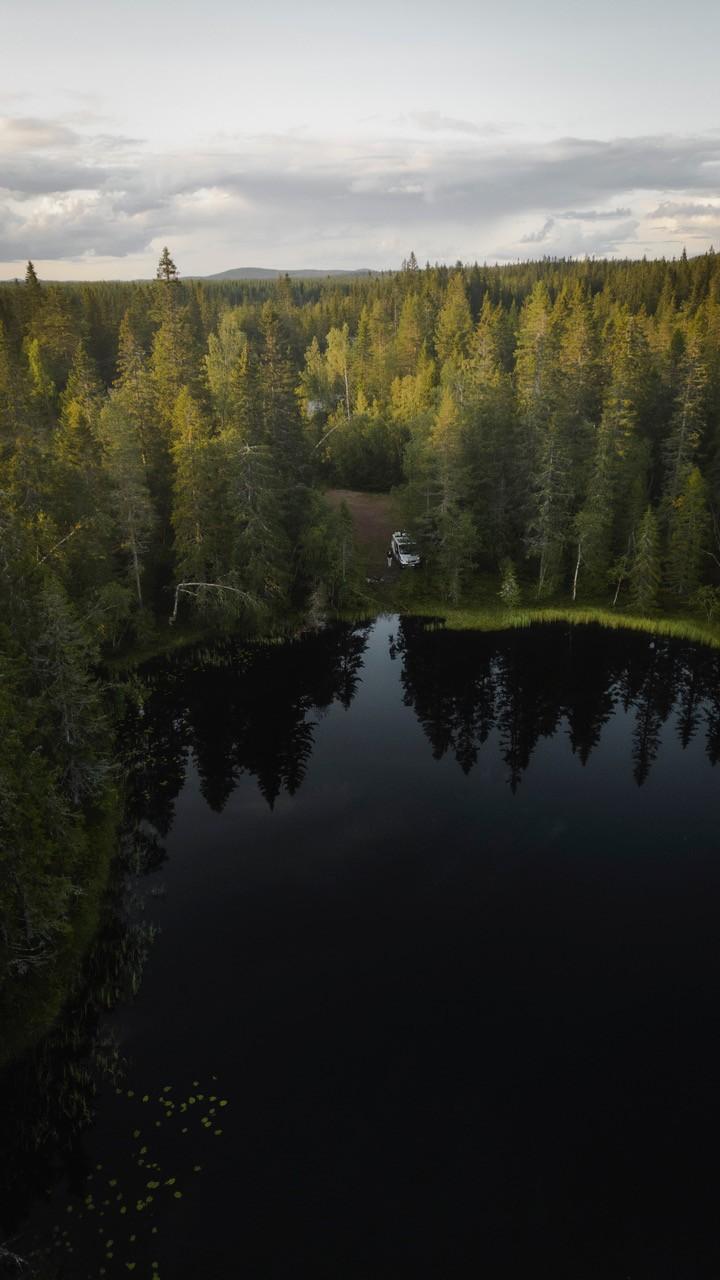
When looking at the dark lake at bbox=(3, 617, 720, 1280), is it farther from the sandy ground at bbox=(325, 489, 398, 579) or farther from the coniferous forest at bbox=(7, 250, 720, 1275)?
the sandy ground at bbox=(325, 489, 398, 579)

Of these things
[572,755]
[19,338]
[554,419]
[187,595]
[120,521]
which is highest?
[19,338]

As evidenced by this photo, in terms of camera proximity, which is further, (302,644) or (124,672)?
(302,644)

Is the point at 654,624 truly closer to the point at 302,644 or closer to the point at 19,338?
the point at 302,644

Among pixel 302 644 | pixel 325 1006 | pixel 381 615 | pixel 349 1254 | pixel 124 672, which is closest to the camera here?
pixel 349 1254

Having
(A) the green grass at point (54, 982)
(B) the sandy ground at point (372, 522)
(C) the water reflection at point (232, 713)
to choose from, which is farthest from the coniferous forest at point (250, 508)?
(B) the sandy ground at point (372, 522)

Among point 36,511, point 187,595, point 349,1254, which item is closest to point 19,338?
point 187,595

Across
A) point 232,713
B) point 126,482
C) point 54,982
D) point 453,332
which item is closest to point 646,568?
point 232,713

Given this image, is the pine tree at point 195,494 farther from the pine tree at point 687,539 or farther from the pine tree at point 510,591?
the pine tree at point 687,539
